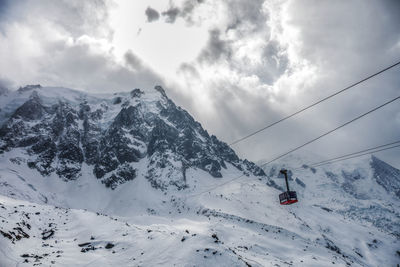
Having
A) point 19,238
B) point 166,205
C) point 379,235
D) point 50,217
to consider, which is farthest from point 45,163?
point 379,235

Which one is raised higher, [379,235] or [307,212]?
[307,212]

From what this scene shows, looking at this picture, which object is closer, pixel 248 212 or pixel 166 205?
pixel 248 212

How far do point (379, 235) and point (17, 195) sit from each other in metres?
204

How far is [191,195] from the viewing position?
162000 millimetres

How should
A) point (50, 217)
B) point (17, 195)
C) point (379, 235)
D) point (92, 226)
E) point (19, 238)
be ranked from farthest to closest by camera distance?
point (379, 235) < point (17, 195) < point (50, 217) < point (92, 226) < point (19, 238)

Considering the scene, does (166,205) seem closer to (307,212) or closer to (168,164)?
(168,164)

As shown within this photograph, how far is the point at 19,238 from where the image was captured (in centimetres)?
3391

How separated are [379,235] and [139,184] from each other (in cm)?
15387

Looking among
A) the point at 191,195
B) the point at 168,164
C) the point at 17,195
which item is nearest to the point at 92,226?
the point at 17,195

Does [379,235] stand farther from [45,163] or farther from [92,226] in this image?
[45,163]

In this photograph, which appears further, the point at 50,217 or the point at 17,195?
the point at 17,195

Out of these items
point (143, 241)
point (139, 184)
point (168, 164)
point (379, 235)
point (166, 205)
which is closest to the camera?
point (143, 241)

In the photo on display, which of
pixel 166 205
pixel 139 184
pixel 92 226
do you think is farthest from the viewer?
pixel 139 184

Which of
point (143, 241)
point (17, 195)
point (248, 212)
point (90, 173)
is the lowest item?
point (143, 241)
